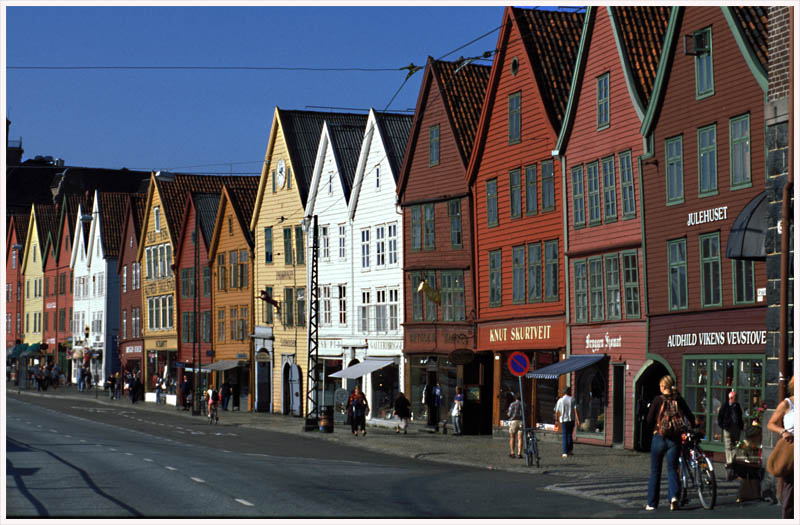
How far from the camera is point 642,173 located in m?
35.0

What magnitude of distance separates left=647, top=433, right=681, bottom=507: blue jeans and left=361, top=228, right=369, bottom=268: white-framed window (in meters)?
36.4

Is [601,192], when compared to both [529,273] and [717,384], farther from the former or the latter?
[717,384]

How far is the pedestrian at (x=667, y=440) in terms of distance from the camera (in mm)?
17828

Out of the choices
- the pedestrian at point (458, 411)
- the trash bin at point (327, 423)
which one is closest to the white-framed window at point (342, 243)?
the trash bin at point (327, 423)

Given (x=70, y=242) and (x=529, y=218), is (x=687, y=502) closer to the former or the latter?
(x=529, y=218)

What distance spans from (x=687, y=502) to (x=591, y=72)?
21.6 m

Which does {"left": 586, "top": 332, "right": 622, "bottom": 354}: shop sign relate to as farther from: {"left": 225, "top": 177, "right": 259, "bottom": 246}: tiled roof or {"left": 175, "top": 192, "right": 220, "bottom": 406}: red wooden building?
{"left": 175, "top": 192, "right": 220, "bottom": 406}: red wooden building

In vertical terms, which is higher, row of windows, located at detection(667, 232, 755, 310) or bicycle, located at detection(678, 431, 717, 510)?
row of windows, located at detection(667, 232, 755, 310)

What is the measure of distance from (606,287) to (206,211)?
1605 inches

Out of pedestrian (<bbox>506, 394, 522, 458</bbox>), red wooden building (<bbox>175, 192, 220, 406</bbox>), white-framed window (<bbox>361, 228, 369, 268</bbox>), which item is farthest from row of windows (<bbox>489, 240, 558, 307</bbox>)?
red wooden building (<bbox>175, 192, 220, 406</bbox>)

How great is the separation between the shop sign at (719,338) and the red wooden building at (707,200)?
0.09ft

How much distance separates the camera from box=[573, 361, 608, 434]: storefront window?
3716cm

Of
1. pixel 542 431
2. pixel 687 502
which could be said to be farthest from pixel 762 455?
pixel 542 431

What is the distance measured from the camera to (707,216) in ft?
105
